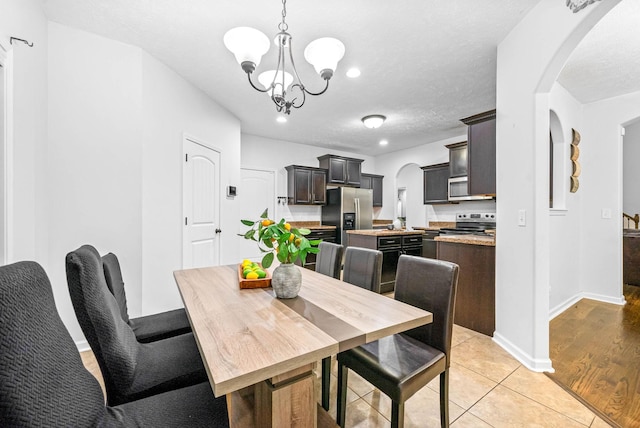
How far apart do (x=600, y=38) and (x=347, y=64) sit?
2119mm

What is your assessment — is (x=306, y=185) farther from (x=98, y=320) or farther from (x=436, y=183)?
(x=98, y=320)

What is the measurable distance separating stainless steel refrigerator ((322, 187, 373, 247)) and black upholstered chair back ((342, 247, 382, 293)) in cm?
334

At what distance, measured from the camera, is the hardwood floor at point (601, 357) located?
5.48ft

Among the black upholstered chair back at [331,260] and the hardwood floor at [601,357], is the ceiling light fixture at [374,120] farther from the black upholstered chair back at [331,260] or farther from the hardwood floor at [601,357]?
the hardwood floor at [601,357]

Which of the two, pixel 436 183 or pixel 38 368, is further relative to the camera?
pixel 436 183

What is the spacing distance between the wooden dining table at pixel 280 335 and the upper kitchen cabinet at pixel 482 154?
2008mm

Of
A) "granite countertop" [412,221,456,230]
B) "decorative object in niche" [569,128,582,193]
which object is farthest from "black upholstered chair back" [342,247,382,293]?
"granite countertop" [412,221,456,230]

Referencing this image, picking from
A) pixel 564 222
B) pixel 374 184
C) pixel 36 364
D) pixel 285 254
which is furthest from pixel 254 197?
pixel 36 364

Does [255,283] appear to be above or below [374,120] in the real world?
below

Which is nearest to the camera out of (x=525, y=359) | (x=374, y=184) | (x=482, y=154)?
(x=525, y=359)

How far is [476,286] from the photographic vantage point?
105 inches

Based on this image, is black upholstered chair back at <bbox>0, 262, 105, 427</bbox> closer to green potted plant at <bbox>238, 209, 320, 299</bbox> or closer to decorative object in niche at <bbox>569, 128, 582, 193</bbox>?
green potted plant at <bbox>238, 209, 320, 299</bbox>

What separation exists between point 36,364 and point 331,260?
1810 mm

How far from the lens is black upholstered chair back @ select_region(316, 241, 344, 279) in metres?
2.20
